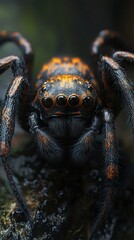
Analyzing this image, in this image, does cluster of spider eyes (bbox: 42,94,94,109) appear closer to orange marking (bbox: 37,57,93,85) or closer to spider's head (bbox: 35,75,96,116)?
spider's head (bbox: 35,75,96,116)

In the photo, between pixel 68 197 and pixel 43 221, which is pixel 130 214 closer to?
pixel 68 197

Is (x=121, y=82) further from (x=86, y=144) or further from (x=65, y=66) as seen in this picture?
(x=65, y=66)

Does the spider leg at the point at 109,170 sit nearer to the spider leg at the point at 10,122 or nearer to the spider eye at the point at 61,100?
the spider eye at the point at 61,100

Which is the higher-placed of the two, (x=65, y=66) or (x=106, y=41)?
(x=106, y=41)

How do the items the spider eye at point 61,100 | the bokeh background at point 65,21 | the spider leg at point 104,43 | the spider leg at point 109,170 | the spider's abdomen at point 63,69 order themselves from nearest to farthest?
1. the spider leg at point 109,170
2. the spider eye at point 61,100
3. the spider's abdomen at point 63,69
4. the spider leg at point 104,43
5. the bokeh background at point 65,21

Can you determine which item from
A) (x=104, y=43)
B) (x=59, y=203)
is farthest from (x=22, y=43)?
(x=59, y=203)

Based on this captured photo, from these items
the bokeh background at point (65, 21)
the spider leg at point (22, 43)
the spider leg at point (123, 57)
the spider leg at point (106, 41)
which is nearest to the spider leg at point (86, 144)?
the spider leg at point (123, 57)

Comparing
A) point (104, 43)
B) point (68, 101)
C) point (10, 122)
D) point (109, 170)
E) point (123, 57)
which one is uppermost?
point (104, 43)

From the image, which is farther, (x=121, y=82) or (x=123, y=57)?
(x=123, y=57)
